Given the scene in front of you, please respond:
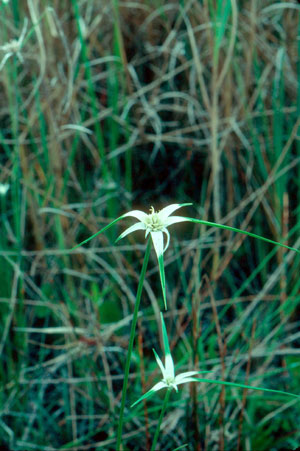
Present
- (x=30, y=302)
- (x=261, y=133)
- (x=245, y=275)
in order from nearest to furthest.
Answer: (x=30, y=302), (x=245, y=275), (x=261, y=133)

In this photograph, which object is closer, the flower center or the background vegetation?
the flower center

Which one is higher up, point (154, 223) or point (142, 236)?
point (142, 236)

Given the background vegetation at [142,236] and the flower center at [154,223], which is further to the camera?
the background vegetation at [142,236]

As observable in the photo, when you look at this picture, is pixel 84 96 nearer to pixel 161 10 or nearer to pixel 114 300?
pixel 161 10

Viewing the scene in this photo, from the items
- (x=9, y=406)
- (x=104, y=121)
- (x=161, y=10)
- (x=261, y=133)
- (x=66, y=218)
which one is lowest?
(x=9, y=406)

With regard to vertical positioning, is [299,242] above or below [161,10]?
below

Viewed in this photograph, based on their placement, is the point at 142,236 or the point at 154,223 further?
the point at 142,236

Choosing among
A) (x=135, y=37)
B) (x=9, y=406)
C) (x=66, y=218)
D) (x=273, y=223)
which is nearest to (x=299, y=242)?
(x=273, y=223)

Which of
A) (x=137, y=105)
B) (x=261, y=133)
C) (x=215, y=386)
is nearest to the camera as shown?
(x=215, y=386)
